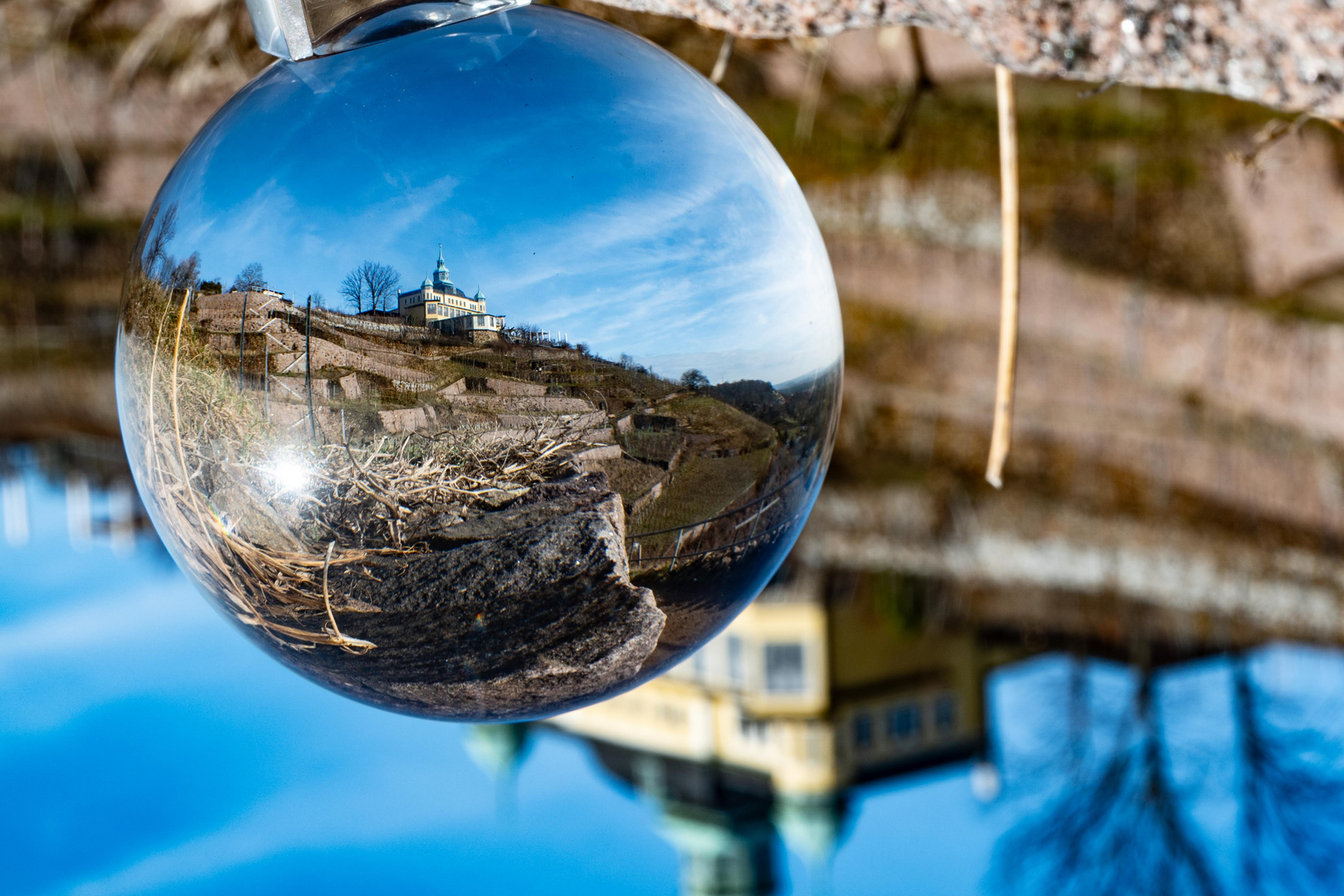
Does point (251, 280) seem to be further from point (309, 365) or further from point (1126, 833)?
point (1126, 833)

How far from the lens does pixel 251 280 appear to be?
581 mm

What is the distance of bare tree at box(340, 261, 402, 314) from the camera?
0.55m

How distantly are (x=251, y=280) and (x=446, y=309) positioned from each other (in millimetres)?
131

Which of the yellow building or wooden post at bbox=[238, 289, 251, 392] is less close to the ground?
wooden post at bbox=[238, 289, 251, 392]

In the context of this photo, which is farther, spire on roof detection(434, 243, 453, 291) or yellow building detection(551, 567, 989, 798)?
yellow building detection(551, 567, 989, 798)

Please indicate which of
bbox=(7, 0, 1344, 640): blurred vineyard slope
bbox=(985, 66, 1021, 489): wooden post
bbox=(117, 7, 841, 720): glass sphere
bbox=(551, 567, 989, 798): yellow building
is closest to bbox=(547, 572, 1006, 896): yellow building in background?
bbox=(551, 567, 989, 798): yellow building

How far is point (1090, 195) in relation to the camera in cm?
340

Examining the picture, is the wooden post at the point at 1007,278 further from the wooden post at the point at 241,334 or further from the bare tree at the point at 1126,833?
the bare tree at the point at 1126,833

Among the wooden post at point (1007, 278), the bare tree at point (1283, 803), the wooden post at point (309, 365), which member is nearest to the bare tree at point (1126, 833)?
the bare tree at point (1283, 803)

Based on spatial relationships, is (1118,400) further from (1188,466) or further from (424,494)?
(424,494)

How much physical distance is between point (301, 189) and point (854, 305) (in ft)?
10.7

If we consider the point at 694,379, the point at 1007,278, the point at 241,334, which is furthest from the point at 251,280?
the point at 1007,278

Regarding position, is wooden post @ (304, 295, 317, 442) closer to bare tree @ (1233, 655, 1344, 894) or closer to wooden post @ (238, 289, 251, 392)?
wooden post @ (238, 289, 251, 392)

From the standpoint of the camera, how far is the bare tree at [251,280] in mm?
577
